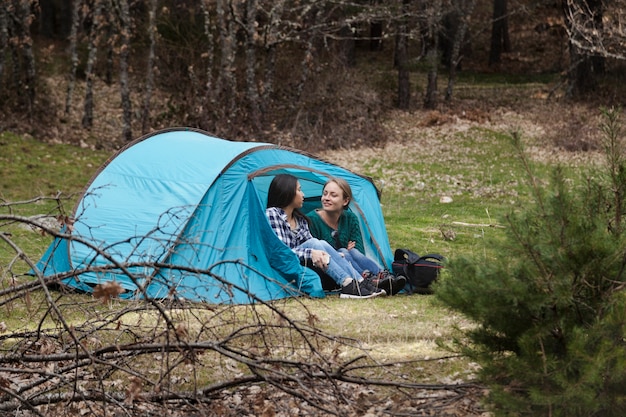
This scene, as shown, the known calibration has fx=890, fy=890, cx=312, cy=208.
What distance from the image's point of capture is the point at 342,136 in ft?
67.0

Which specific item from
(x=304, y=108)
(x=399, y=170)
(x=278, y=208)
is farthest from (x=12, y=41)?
(x=278, y=208)

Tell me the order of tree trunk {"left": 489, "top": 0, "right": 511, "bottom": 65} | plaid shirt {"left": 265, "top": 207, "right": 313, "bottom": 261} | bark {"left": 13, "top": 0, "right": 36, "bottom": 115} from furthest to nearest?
tree trunk {"left": 489, "top": 0, "right": 511, "bottom": 65} < bark {"left": 13, "top": 0, "right": 36, "bottom": 115} < plaid shirt {"left": 265, "top": 207, "right": 313, "bottom": 261}

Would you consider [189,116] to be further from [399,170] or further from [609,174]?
[609,174]

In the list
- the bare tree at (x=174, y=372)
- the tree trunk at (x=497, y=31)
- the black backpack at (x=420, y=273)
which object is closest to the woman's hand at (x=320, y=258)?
the black backpack at (x=420, y=273)

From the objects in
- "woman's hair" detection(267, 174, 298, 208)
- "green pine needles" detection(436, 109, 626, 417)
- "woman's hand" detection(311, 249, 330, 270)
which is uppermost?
"green pine needles" detection(436, 109, 626, 417)

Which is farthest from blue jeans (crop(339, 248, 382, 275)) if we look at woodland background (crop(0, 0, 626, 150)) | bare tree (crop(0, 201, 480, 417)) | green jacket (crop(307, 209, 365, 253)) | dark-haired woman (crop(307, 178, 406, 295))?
woodland background (crop(0, 0, 626, 150))

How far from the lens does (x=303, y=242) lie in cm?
875

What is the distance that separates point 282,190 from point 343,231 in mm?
866

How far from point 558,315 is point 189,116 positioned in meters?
16.7

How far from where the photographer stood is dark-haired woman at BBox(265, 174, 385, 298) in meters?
8.37

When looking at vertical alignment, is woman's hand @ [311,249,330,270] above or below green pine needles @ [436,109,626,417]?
below

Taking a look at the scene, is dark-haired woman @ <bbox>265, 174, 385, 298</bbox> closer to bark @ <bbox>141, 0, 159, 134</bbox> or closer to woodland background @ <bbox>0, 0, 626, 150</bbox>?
woodland background @ <bbox>0, 0, 626, 150</bbox>

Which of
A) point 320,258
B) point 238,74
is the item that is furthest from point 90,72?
point 320,258

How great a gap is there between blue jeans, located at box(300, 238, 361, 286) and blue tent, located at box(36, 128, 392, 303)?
0.65 ft
